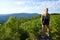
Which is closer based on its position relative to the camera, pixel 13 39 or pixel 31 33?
pixel 13 39

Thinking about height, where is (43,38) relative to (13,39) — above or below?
above

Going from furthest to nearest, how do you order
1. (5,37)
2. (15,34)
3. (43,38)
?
(15,34), (5,37), (43,38)

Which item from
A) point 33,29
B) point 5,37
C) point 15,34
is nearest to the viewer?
point 5,37

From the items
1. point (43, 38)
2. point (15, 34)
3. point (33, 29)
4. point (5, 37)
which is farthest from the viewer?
point (33, 29)

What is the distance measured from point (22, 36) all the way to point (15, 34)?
15.7 feet

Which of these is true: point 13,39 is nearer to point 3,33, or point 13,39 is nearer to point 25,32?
point 3,33

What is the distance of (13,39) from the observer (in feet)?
127

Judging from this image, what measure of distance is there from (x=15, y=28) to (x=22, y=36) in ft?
10.2

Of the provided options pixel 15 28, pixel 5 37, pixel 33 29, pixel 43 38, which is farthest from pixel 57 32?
pixel 43 38

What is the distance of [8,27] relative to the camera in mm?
43219

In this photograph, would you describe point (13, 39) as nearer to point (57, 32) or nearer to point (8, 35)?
point (8, 35)

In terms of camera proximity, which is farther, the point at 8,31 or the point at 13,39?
the point at 8,31

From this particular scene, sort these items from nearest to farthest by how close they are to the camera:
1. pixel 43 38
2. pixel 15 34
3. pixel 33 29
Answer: pixel 43 38 → pixel 15 34 → pixel 33 29

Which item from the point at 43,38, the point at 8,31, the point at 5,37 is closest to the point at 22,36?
the point at 8,31
